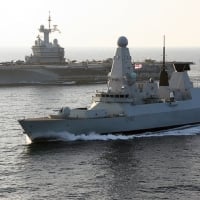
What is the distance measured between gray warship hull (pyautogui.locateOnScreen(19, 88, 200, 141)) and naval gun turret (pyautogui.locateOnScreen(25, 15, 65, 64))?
68016 millimetres

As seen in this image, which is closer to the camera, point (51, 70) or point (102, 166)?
point (102, 166)

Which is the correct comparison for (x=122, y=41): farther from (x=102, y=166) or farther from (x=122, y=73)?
(x=102, y=166)

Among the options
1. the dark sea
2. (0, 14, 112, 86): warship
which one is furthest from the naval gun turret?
the dark sea

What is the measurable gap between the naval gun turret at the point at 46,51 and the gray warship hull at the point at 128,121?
6802 cm

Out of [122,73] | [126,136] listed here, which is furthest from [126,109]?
[122,73]

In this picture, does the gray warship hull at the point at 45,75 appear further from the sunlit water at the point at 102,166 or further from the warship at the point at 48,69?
the sunlit water at the point at 102,166

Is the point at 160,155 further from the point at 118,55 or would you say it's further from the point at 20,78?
the point at 20,78

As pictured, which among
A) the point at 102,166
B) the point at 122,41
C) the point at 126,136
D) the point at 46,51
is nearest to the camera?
the point at 102,166

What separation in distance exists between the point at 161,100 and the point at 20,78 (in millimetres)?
59556

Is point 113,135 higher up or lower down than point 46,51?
Result: lower down

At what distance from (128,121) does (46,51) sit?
72585 mm

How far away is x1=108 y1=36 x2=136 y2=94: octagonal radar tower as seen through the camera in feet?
135

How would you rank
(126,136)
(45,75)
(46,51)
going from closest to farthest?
(126,136) → (45,75) → (46,51)

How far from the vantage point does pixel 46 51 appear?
11006 cm
